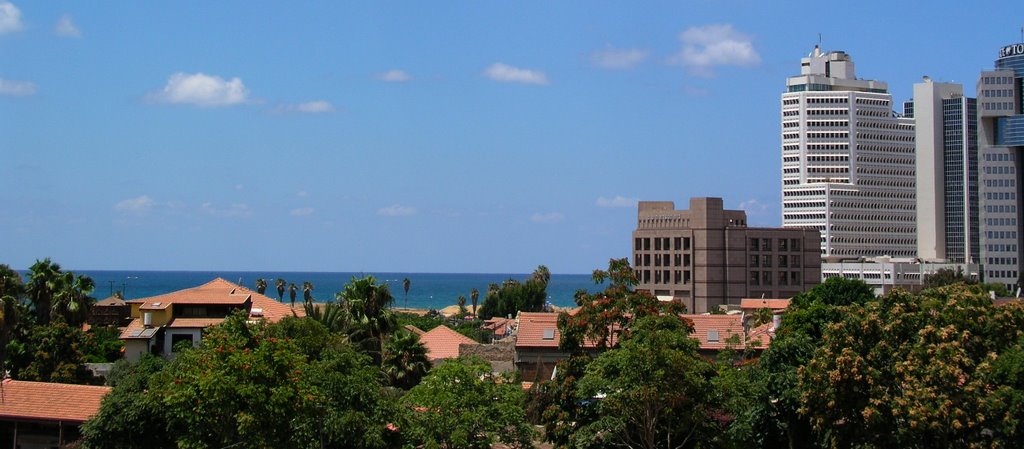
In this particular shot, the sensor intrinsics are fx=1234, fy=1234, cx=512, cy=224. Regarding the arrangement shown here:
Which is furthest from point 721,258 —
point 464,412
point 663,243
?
point 464,412

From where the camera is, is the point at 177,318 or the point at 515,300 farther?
the point at 515,300

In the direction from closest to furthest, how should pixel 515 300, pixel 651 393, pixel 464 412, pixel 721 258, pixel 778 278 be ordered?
pixel 651 393, pixel 464 412, pixel 515 300, pixel 721 258, pixel 778 278

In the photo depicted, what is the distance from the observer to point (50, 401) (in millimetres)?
52906

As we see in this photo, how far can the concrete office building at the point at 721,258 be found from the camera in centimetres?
16500

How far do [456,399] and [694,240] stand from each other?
125174 mm

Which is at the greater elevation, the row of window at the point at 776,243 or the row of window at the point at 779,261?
the row of window at the point at 776,243

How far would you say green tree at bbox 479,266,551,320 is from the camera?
16462cm

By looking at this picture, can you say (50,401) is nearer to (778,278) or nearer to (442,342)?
(442,342)

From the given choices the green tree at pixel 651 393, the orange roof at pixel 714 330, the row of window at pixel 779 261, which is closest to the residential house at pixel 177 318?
the orange roof at pixel 714 330

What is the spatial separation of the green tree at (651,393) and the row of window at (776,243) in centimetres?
12288

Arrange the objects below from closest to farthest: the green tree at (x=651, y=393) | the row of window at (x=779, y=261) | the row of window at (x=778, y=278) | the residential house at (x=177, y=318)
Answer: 1. the green tree at (x=651, y=393)
2. the residential house at (x=177, y=318)
3. the row of window at (x=778, y=278)
4. the row of window at (x=779, y=261)

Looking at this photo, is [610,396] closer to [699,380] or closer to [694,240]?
[699,380]

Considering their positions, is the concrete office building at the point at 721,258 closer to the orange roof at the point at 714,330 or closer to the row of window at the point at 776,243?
the row of window at the point at 776,243

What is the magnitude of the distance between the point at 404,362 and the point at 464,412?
55.1ft
